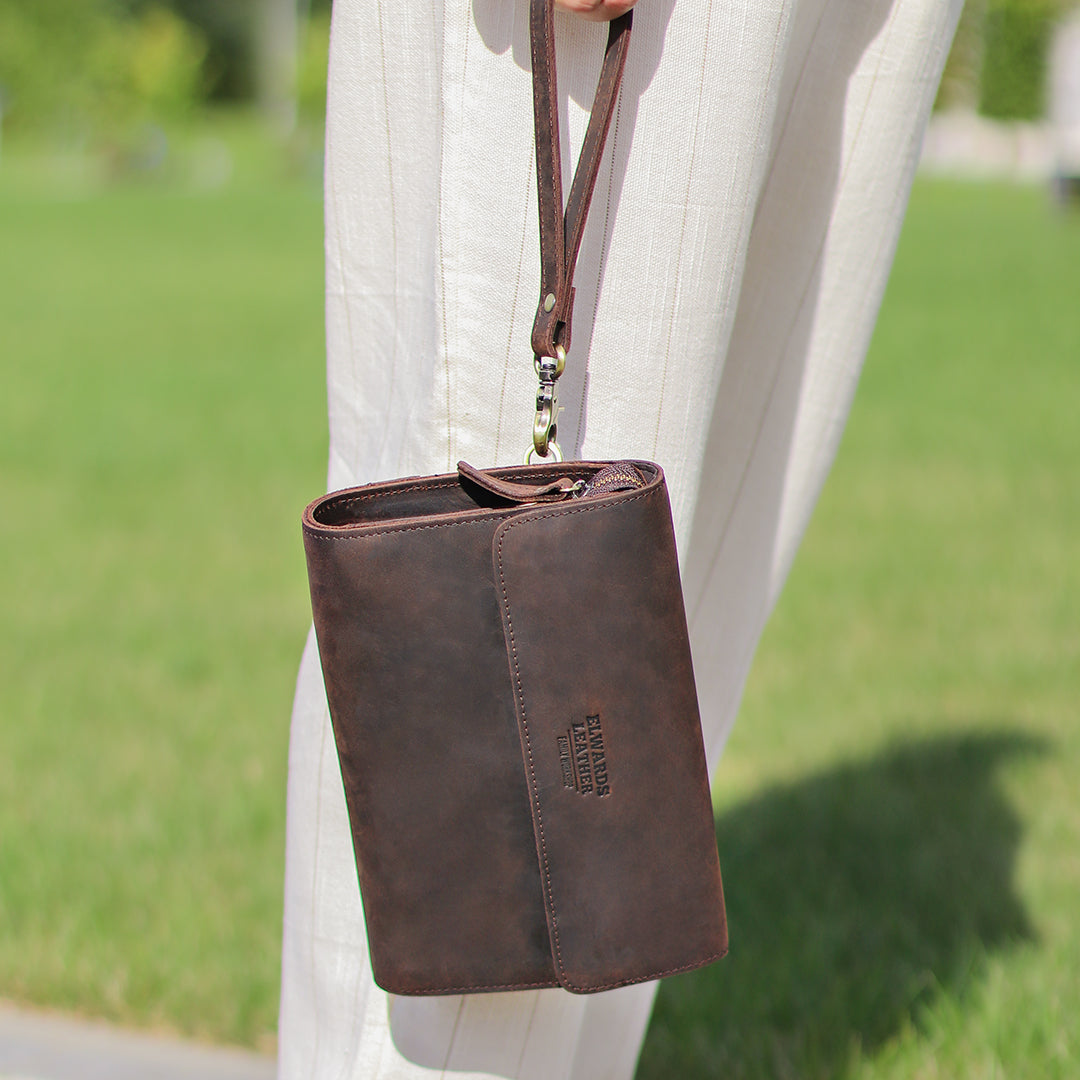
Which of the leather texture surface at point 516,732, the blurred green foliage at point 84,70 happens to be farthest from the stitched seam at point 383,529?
the blurred green foliage at point 84,70

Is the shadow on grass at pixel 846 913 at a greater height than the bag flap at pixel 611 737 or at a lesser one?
lesser

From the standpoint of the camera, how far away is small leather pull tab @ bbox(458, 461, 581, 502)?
932 mm

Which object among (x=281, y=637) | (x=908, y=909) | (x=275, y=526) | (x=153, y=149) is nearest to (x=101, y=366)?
(x=275, y=526)

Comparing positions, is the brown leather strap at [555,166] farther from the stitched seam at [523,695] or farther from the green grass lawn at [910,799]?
the green grass lawn at [910,799]

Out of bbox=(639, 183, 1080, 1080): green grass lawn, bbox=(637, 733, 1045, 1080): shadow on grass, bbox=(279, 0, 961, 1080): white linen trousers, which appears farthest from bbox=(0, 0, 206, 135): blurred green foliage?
bbox=(279, 0, 961, 1080): white linen trousers

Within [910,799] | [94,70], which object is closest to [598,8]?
[910,799]

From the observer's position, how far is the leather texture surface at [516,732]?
94 cm

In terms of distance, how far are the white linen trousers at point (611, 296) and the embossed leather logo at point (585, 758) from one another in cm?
22

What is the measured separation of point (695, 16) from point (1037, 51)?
41.0m

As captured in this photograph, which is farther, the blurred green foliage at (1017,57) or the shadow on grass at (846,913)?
the blurred green foliage at (1017,57)

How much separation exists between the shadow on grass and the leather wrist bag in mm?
703

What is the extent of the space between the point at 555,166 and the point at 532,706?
38 cm

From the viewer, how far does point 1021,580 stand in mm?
3660

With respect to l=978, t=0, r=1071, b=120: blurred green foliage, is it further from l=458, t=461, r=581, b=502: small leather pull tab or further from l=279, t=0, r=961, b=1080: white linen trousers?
l=458, t=461, r=581, b=502: small leather pull tab
